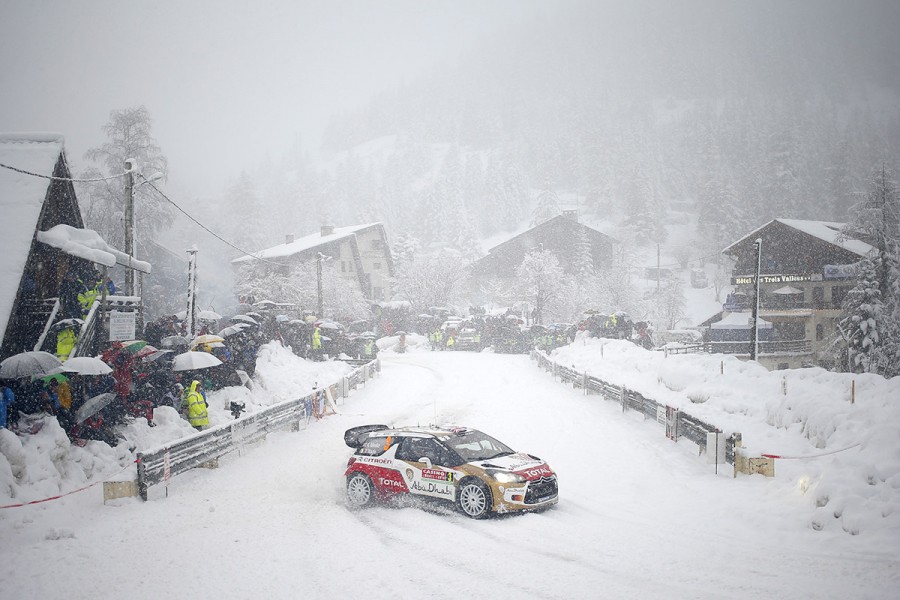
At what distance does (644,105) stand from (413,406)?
547ft

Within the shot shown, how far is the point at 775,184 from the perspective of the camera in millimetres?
92188

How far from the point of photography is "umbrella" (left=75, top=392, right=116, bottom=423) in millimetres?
10992

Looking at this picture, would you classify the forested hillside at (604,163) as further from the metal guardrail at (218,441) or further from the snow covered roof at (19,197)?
the metal guardrail at (218,441)

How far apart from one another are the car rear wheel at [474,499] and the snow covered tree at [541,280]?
4857cm

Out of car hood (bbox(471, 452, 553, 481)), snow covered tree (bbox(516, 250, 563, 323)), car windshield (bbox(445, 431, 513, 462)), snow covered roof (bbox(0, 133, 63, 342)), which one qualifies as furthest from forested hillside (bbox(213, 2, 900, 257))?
car hood (bbox(471, 452, 553, 481))

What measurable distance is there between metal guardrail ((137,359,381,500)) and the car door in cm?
453

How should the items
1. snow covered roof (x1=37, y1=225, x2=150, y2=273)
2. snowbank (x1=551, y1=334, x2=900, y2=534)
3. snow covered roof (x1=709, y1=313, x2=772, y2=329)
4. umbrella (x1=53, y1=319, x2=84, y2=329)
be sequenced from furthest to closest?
snow covered roof (x1=709, y1=313, x2=772, y2=329) < snow covered roof (x1=37, y1=225, x2=150, y2=273) < umbrella (x1=53, y1=319, x2=84, y2=329) < snowbank (x1=551, y1=334, x2=900, y2=534)

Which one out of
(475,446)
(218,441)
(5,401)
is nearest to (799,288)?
(475,446)

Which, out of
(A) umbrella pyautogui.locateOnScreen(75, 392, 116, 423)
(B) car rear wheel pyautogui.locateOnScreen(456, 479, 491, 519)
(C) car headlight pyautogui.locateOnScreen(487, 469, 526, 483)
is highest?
(A) umbrella pyautogui.locateOnScreen(75, 392, 116, 423)

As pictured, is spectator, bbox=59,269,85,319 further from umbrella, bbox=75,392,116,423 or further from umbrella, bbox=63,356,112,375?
umbrella, bbox=75,392,116,423

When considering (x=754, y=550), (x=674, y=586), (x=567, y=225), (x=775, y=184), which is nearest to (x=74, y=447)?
(x=674, y=586)

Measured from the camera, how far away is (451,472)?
9.98 metres

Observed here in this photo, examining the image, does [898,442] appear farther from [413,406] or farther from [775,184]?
[775,184]

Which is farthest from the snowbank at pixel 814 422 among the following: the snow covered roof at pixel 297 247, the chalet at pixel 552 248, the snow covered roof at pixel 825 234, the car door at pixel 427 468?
the chalet at pixel 552 248
